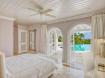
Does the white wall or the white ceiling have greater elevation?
the white ceiling

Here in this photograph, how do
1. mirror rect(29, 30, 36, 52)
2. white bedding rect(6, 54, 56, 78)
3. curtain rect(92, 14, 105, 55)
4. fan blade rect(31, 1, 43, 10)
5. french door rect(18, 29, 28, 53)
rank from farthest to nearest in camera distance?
mirror rect(29, 30, 36, 52), french door rect(18, 29, 28, 53), curtain rect(92, 14, 105, 55), fan blade rect(31, 1, 43, 10), white bedding rect(6, 54, 56, 78)

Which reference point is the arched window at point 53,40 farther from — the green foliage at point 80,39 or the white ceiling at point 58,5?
the white ceiling at point 58,5

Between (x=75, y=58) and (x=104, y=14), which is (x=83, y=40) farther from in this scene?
(x=104, y=14)

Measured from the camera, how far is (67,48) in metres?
4.93

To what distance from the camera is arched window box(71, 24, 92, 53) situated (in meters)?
4.93

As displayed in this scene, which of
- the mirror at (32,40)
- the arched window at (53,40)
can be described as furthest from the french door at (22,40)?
the arched window at (53,40)

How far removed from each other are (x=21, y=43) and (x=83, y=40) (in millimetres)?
3942

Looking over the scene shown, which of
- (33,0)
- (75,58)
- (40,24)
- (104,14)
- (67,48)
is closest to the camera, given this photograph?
(33,0)

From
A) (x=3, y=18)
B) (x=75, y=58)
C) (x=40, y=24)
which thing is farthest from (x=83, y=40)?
(x=3, y=18)

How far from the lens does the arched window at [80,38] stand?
4.93 meters

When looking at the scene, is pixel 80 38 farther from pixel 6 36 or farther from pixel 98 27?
pixel 6 36

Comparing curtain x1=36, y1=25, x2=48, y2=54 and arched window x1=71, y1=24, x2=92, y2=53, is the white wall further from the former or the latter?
curtain x1=36, y1=25, x2=48, y2=54

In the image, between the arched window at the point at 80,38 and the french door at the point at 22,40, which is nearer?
the arched window at the point at 80,38

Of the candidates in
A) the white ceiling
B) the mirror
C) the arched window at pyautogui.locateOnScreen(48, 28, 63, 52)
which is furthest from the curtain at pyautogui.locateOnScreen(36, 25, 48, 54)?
the white ceiling
